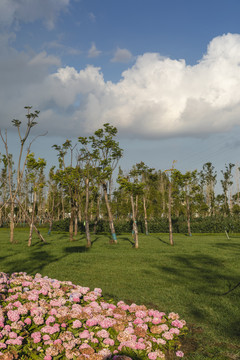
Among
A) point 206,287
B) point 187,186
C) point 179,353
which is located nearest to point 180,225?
point 187,186

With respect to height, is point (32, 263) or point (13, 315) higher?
point (13, 315)

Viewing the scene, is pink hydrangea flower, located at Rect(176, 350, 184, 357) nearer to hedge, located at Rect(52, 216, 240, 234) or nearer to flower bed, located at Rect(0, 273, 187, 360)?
flower bed, located at Rect(0, 273, 187, 360)

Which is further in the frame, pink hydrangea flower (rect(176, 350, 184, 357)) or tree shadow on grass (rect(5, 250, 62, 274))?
tree shadow on grass (rect(5, 250, 62, 274))

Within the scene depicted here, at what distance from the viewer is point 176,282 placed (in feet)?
30.0

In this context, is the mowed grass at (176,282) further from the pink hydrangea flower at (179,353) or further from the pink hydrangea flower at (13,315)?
the pink hydrangea flower at (13,315)

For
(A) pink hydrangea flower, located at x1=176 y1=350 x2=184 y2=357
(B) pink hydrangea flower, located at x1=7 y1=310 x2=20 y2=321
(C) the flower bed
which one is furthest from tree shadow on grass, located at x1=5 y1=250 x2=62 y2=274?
(A) pink hydrangea flower, located at x1=176 y1=350 x2=184 y2=357

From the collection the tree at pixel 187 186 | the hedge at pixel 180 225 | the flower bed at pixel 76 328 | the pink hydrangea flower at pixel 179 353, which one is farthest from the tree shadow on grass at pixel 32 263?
the hedge at pixel 180 225

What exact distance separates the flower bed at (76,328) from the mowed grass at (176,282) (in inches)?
25.1

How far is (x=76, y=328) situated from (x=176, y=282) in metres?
5.19

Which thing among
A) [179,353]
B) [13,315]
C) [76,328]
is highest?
Answer: [13,315]

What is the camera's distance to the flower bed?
4.11m

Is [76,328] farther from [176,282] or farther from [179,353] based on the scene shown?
[176,282]

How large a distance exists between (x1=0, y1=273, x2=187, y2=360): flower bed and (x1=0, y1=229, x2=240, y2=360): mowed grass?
0.64 meters

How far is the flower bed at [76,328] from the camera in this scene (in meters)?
4.11
